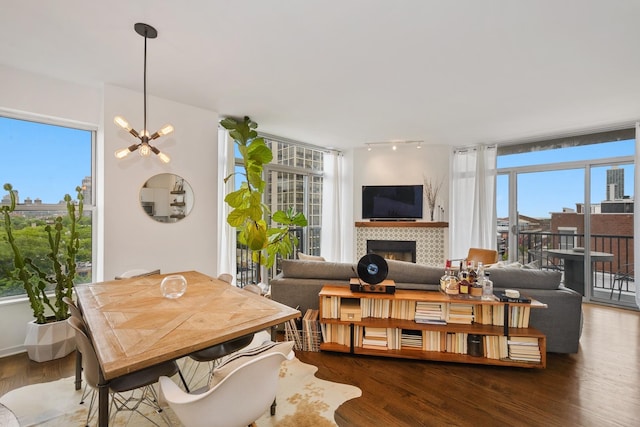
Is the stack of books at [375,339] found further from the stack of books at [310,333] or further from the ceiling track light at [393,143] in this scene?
the ceiling track light at [393,143]

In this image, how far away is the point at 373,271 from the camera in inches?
105

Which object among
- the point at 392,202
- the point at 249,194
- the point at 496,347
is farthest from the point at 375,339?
the point at 392,202

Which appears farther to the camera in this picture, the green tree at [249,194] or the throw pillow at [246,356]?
the green tree at [249,194]

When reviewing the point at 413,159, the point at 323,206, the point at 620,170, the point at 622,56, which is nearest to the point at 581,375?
the point at 622,56

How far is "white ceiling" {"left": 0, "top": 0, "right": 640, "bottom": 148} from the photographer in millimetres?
1902

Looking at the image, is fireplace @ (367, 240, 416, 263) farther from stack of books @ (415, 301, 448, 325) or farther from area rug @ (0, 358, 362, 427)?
area rug @ (0, 358, 362, 427)

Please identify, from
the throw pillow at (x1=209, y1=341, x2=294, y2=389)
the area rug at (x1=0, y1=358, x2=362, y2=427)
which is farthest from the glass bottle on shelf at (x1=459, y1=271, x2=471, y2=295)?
the throw pillow at (x1=209, y1=341, x2=294, y2=389)

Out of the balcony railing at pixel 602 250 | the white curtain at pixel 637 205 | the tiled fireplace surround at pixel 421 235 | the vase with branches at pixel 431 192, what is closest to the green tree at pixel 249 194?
the tiled fireplace surround at pixel 421 235

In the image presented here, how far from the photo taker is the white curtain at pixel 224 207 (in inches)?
160

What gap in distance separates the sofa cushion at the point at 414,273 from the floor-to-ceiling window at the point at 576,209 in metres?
2.88

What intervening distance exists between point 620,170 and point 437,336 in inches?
162

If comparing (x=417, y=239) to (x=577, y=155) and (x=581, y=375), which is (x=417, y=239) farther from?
(x=581, y=375)

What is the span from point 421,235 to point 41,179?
5.45m

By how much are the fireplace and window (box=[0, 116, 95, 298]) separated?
175 inches
